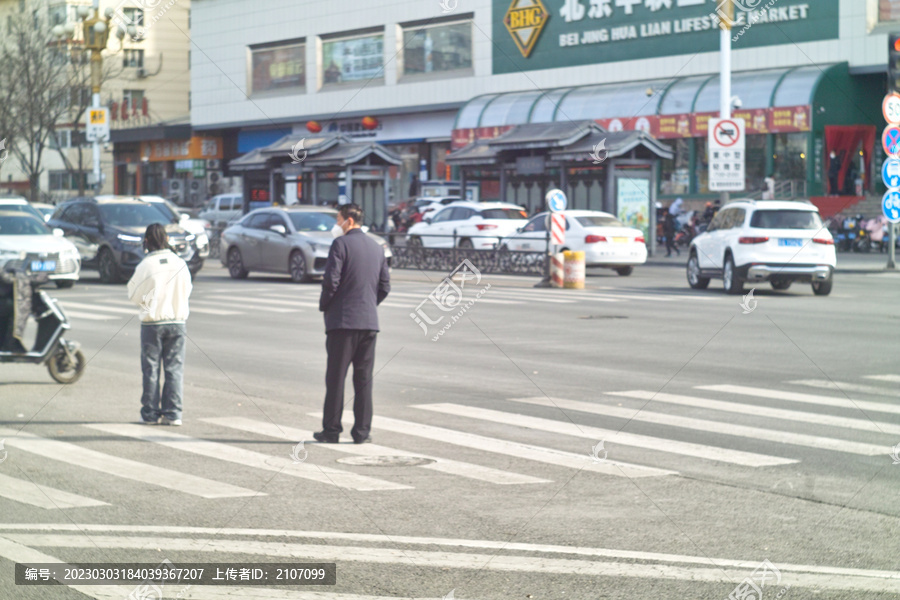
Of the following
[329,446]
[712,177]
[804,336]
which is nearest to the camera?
[329,446]

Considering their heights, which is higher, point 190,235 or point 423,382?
point 190,235

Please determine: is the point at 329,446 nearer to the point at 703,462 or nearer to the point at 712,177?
the point at 703,462

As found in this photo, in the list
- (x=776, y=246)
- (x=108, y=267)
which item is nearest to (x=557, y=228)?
(x=776, y=246)

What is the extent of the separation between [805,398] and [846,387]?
Answer: 0.85 meters

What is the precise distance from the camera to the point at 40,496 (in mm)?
7020

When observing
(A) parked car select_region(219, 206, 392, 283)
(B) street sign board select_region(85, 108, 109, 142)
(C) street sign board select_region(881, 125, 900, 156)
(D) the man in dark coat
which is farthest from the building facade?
(D) the man in dark coat

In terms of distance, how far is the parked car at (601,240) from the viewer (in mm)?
28812

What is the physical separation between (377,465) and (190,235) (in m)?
19.6

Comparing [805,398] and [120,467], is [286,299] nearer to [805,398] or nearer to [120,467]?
[805,398]

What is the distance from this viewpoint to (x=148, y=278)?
9.86 meters

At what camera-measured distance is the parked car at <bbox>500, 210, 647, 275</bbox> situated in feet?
94.5

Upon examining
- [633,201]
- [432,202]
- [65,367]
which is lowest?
[65,367]

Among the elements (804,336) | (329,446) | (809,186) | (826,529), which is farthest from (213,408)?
(809,186)

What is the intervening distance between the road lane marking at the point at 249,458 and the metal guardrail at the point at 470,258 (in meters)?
19.1
